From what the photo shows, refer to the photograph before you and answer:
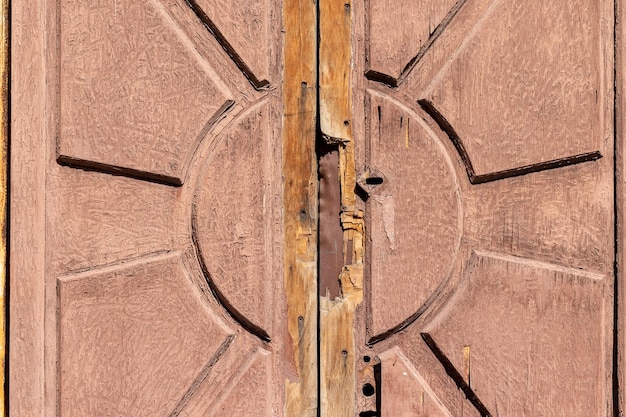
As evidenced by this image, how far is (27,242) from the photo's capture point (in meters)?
0.91

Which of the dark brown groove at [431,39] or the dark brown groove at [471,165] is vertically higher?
the dark brown groove at [431,39]

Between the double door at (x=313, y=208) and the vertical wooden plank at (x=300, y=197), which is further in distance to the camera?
the vertical wooden plank at (x=300, y=197)

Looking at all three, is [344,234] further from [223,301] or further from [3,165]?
[3,165]

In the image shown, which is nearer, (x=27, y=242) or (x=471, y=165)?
(x=27, y=242)

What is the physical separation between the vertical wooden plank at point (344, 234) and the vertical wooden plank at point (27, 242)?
510mm

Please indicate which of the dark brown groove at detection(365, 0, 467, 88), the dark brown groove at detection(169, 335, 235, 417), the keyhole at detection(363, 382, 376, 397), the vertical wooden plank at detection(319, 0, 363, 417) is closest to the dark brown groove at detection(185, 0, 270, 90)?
the vertical wooden plank at detection(319, 0, 363, 417)

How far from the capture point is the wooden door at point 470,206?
97cm

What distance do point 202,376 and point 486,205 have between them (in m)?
0.64

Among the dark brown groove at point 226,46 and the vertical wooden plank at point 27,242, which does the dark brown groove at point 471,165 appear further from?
the vertical wooden plank at point 27,242

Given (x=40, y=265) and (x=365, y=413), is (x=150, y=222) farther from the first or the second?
(x=365, y=413)

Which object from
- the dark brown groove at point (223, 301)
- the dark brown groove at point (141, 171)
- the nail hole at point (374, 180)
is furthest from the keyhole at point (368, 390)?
the dark brown groove at point (141, 171)

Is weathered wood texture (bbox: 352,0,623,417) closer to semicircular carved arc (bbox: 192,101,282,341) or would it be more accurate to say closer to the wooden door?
the wooden door

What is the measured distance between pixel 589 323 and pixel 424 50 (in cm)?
59

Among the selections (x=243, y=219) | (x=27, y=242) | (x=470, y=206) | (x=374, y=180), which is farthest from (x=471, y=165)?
(x=27, y=242)
